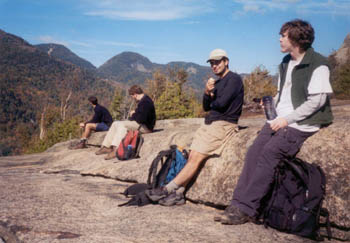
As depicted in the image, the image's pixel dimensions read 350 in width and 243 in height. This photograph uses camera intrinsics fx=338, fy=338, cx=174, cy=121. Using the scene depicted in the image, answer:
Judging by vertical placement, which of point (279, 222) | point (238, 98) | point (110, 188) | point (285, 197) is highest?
point (238, 98)

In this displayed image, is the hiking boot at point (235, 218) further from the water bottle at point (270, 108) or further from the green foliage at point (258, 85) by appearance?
the green foliage at point (258, 85)

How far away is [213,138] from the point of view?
177 inches

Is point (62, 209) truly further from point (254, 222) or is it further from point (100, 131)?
point (100, 131)

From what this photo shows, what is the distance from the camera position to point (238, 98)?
460 centimetres

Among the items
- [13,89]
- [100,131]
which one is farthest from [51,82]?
[100,131]

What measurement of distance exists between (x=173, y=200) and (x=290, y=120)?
1.69m

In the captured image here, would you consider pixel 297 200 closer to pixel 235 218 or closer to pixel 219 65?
pixel 235 218

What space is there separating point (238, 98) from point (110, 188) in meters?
2.51

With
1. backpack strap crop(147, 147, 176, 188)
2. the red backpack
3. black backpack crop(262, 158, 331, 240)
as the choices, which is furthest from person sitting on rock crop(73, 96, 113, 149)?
black backpack crop(262, 158, 331, 240)

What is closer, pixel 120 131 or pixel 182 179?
pixel 182 179

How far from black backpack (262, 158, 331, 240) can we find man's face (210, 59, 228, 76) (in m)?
1.73

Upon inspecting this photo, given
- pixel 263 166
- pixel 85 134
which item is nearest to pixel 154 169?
pixel 263 166

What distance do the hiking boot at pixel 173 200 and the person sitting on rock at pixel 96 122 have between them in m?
6.29

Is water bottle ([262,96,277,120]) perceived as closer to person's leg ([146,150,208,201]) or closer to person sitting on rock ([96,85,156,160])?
person's leg ([146,150,208,201])
